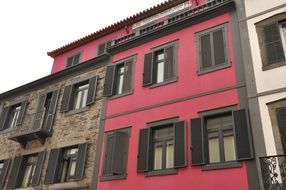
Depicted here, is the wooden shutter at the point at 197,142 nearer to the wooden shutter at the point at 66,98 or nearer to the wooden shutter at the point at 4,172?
the wooden shutter at the point at 66,98

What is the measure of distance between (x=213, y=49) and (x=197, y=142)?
359cm

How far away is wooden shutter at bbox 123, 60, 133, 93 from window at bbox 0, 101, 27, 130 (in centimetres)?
686

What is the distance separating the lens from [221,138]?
9.90m

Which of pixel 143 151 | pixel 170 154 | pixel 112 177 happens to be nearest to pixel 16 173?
pixel 112 177

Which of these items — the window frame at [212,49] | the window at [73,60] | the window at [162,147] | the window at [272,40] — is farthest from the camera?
the window at [73,60]

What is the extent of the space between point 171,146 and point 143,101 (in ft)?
7.76

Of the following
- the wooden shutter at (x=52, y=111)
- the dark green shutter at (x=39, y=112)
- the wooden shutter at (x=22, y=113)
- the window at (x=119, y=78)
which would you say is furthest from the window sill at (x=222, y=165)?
the wooden shutter at (x=22, y=113)

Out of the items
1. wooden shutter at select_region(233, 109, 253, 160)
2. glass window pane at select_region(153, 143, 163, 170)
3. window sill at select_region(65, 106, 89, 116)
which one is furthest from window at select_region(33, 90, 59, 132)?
wooden shutter at select_region(233, 109, 253, 160)

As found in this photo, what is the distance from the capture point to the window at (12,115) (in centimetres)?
1733

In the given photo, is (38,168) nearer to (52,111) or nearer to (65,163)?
(65,163)

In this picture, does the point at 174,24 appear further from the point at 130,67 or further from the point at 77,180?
the point at 77,180

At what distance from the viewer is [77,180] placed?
41.2 feet

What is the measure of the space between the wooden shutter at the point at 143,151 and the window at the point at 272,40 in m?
4.65

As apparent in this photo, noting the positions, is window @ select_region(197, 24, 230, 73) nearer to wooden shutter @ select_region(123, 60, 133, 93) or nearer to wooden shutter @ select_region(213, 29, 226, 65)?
wooden shutter @ select_region(213, 29, 226, 65)
